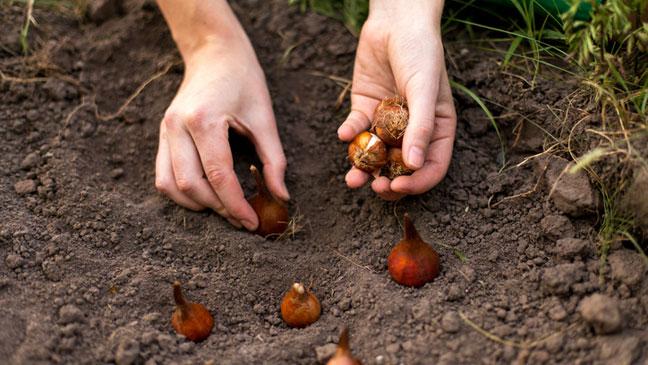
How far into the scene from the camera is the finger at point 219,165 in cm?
214

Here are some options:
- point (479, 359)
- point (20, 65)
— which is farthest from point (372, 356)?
point (20, 65)

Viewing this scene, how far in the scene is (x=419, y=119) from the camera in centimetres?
193

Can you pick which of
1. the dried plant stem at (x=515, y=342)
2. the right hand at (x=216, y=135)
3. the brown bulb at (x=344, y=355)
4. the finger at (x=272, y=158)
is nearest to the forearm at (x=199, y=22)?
the right hand at (x=216, y=135)

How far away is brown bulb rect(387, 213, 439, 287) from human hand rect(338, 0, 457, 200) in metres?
0.16

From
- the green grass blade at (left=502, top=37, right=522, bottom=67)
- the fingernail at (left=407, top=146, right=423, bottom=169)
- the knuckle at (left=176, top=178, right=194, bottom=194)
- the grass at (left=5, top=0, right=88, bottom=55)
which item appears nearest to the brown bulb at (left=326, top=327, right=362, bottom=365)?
the fingernail at (left=407, top=146, right=423, bottom=169)

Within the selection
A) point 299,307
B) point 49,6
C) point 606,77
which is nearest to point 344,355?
point 299,307

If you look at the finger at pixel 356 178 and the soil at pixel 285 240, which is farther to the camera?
the finger at pixel 356 178

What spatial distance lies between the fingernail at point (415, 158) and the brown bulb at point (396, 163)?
0.40 feet

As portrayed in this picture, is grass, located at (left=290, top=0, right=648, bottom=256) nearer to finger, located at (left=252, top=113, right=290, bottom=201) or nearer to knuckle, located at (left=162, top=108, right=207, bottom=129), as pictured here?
finger, located at (left=252, top=113, right=290, bottom=201)

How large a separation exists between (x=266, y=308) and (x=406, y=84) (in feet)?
2.58

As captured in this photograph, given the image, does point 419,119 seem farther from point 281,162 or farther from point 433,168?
point 281,162

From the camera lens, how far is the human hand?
197 centimetres

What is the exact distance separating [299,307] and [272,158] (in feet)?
1.88

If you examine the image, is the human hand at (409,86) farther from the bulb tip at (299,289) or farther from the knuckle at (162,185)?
the knuckle at (162,185)
